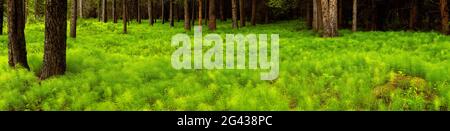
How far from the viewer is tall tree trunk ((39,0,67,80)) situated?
1231 cm

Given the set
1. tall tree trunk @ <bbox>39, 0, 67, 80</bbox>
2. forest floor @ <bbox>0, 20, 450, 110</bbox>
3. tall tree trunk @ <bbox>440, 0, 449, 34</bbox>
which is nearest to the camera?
forest floor @ <bbox>0, 20, 450, 110</bbox>

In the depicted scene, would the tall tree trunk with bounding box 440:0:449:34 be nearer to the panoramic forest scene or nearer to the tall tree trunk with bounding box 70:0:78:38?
the panoramic forest scene

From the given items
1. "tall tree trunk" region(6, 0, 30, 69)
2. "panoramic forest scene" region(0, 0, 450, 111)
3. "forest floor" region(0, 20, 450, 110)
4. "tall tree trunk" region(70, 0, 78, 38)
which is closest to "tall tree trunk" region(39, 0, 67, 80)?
"panoramic forest scene" region(0, 0, 450, 111)

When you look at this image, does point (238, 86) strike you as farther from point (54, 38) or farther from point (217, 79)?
point (54, 38)

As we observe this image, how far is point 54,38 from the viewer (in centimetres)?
1235

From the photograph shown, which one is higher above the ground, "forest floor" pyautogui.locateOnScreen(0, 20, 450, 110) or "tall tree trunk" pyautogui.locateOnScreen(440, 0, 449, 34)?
"tall tree trunk" pyautogui.locateOnScreen(440, 0, 449, 34)

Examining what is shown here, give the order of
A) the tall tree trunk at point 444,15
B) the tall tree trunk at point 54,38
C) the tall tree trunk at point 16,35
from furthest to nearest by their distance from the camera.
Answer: the tall tree trunk at point 444,15, the tall tree trunk at point 16,35, the tall tree trunk at point 54,38

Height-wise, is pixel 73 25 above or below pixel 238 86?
above

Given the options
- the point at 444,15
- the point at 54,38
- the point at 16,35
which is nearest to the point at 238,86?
the point at 54,38

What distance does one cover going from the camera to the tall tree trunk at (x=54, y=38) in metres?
12.3

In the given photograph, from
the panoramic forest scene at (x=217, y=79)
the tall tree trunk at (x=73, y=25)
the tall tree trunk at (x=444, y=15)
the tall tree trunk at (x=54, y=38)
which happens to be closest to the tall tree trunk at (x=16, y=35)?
the panoramic forest scene at (x=217, y=79)

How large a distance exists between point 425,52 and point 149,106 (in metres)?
8.89

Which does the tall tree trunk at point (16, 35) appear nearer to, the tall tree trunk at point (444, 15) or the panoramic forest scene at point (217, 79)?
the panoramic forest scene at point (217, 79)
